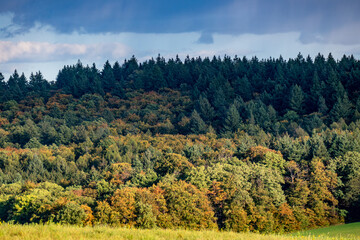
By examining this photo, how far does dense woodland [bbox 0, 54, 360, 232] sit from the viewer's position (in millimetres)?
39625

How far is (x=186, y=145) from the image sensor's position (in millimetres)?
71812

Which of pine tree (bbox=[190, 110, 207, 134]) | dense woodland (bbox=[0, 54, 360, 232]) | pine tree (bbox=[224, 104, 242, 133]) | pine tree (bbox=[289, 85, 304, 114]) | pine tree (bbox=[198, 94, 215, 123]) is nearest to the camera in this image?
dense woodland (bbox=[0, 54, 360, 232])

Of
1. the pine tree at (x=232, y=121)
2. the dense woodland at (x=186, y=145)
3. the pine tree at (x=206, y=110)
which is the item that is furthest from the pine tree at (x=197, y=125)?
the pine tree at (x=206, y=110)

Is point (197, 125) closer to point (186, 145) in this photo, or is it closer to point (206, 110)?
point (206, 110)

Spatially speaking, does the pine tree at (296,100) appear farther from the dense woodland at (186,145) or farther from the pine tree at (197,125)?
the pine tree at (197,125)

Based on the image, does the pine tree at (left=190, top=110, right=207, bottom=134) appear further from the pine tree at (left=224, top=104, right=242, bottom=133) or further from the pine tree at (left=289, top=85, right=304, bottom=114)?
the pine tree at (left=289, top=85, right=304, bottom=114)

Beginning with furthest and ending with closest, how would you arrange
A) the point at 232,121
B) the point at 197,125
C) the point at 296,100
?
the point at 296,100, the point at 197,125, the point at 232,121

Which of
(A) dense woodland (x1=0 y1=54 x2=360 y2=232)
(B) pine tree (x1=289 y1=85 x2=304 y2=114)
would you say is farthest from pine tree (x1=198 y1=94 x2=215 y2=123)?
(B) pine tree (x1=289 y1=85 x2=304 y2=114)

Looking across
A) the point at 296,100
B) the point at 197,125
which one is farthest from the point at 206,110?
the point at 296,100

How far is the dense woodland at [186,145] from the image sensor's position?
39625 mm

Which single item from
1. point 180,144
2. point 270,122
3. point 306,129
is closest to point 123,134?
point 180,144

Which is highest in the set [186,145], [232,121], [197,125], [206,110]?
[206,110]

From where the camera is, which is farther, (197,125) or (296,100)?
(296,100)

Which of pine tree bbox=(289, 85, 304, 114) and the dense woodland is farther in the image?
pine tree bbox=(289, 85, 304, 114)
